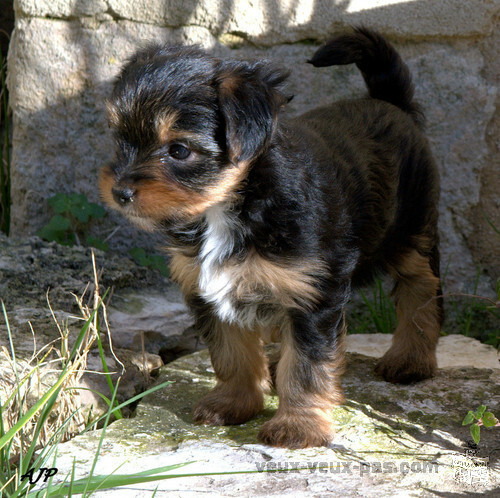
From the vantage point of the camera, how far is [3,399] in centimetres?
310

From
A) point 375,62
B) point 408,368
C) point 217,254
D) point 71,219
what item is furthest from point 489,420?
point 71,219

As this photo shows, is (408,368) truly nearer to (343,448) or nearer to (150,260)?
(343,448)

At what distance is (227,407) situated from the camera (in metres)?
3.33

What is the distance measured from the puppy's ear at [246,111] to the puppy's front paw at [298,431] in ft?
3.67

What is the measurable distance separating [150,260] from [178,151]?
2006 millimetres

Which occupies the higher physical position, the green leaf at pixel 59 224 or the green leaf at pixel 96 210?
the green leaf at pixel 96 210

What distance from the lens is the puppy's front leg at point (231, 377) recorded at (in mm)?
3320

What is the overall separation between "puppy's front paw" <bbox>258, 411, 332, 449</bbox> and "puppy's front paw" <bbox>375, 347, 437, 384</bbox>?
76cm

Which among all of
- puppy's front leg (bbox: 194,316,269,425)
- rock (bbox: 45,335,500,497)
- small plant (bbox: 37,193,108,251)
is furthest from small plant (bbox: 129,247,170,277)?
puppy's front leg (bbox: 194,316,269,425)

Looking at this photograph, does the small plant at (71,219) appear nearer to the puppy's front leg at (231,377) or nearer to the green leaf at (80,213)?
the green leaf at (80,213)

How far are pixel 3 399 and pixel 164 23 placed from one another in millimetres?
2554

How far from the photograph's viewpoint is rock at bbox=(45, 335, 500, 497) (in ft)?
8.88

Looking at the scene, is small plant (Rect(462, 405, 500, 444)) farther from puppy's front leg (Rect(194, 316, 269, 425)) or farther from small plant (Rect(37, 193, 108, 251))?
small plant (Rect(37, 193, 108, 251))

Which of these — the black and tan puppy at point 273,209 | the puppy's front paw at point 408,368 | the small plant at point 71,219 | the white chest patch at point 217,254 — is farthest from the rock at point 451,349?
the small plant at point 71,219
